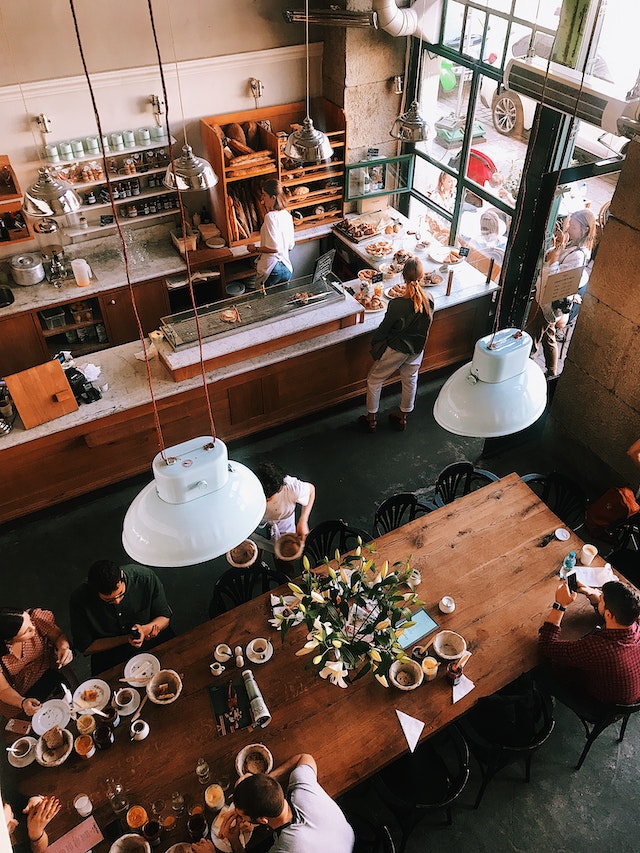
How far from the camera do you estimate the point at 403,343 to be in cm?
573

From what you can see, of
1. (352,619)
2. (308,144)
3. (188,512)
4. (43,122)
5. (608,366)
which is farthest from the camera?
(43,122)

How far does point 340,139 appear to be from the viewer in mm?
7117

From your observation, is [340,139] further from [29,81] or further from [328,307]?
[29,81]

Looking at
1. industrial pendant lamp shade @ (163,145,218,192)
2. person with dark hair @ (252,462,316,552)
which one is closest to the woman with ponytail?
industrial pendant lamp shade @ (163,145,218,192)

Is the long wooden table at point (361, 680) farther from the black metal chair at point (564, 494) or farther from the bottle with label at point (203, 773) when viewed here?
the black metal chair at point (564, 494)

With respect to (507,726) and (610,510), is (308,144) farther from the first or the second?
(507,726)

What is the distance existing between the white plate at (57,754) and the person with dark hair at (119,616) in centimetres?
54

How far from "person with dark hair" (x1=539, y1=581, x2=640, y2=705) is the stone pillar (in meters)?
2.05

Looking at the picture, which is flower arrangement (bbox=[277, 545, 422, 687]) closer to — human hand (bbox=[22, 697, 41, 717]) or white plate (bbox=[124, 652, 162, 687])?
white plate (bbox=[124, 652, 162, 687])

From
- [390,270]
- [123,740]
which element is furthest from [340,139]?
[123,740]

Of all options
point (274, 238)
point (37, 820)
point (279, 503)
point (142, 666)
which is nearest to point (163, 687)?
point (142, 666)

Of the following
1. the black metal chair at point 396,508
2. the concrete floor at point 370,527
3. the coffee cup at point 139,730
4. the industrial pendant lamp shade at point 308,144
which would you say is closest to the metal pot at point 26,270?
the concrete floor at point 370,527

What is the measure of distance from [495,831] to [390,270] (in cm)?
503

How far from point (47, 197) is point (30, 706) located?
3434mm
